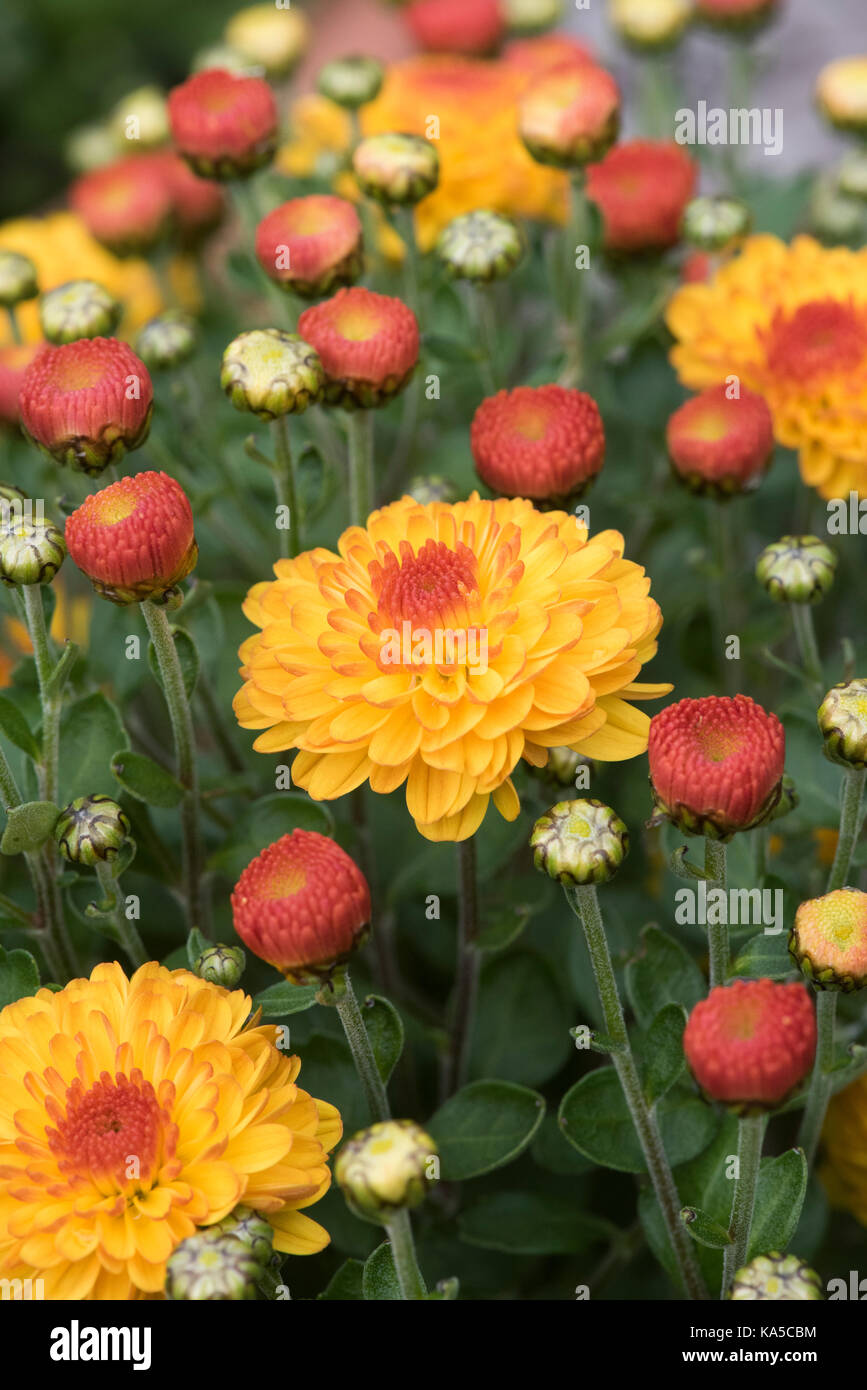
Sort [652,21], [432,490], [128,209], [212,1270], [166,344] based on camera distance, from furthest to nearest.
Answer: [652,21], [128,209], [166,344], [432,490], [212,1270]

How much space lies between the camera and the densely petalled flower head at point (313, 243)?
1.13 m

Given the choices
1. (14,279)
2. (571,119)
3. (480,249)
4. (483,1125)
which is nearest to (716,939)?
(483,1125)

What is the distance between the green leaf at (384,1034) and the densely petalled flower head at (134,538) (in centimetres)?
30

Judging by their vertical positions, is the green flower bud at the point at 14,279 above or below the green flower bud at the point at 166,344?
above

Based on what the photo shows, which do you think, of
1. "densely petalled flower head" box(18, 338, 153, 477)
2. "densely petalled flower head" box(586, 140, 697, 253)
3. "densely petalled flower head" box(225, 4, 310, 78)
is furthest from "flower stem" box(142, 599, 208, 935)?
"densely petalled flower head" box(225, 4, 310, 78)

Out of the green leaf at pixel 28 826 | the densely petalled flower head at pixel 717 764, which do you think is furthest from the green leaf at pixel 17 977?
the densely petalled flower head at pixel 717 764

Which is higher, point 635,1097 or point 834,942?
point 834,942

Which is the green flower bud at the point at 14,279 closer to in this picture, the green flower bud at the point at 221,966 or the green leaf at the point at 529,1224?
the green flower bud at the point at 221,966

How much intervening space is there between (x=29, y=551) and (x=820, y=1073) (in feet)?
1.98

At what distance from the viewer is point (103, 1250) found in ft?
2.57

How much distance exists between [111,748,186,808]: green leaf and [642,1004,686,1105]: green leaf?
14.3 inches

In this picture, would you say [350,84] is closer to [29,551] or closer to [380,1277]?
[29,551]

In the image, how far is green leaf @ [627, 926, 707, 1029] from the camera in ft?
3.35

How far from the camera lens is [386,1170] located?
2.40ft
